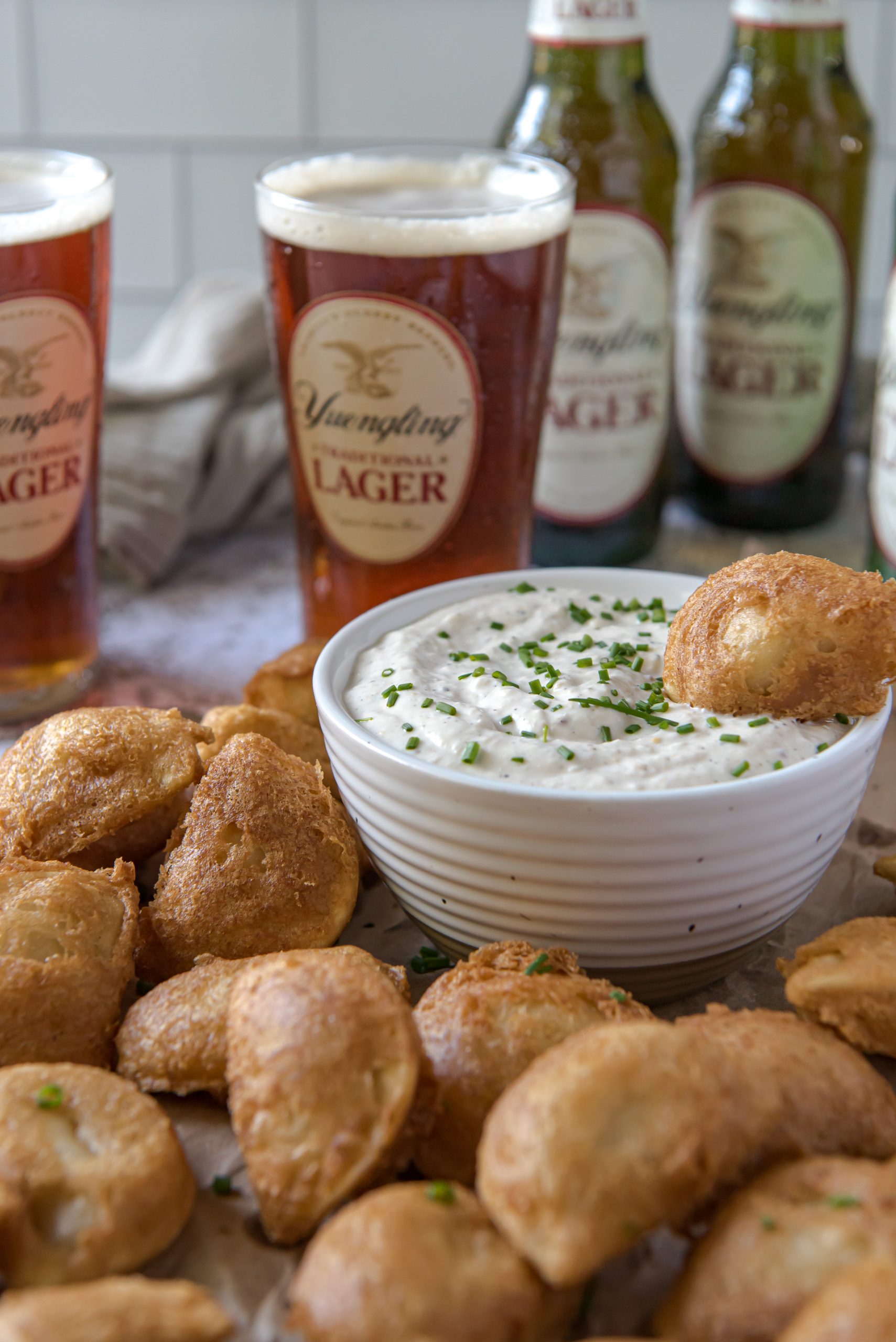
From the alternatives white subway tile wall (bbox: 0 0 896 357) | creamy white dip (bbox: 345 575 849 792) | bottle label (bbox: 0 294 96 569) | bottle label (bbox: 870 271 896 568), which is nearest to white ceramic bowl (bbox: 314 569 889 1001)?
creamy white dip (bbox: 345 575 849 792)

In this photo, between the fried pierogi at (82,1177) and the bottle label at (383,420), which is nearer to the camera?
the fried pierogi at (82,1177)

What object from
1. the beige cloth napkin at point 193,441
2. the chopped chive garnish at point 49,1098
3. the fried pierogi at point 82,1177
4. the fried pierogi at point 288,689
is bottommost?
the beige cloth napkin at point 193,441

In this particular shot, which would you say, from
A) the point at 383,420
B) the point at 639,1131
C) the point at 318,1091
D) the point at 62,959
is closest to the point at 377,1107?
the point at 318,1091

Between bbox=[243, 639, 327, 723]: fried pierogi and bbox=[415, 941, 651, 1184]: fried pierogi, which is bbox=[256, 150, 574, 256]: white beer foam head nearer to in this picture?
bbox=[243, 639, 327, 723]: fried pierogi

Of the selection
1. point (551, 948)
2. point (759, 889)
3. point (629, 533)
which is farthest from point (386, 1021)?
point (629, 533)

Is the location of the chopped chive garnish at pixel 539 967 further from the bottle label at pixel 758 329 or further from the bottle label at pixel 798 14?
the bottle label at pixel 798 14

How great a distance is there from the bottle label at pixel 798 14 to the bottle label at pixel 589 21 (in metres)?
0.18

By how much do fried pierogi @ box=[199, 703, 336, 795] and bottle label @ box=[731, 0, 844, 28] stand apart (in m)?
1.17

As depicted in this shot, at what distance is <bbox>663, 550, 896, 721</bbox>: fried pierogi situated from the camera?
106cm

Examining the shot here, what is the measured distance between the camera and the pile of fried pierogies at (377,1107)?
0.74 metres

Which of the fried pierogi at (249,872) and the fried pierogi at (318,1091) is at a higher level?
the fried pierogi at (318,1091)

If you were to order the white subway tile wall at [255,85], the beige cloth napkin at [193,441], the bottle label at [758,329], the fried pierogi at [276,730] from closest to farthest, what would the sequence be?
the fried pierogi at [276,730] < the bottle label at [758,329] < the beige cloth napkin at [193,441] < the white subway tile wall at [255,85]

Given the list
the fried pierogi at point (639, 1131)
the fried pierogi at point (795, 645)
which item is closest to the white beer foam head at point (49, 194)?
the fried pierogi at point (795, 645)

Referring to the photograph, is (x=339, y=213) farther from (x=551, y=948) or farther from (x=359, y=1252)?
(x=359, y=1252)
